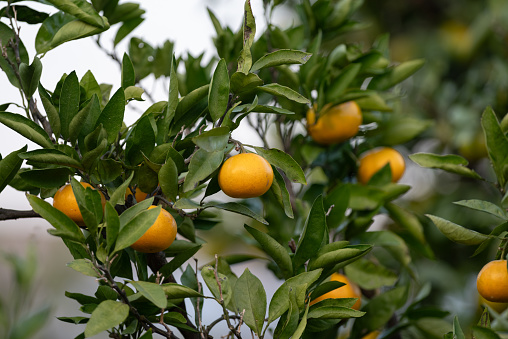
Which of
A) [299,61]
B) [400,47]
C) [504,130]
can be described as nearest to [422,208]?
[400,47]

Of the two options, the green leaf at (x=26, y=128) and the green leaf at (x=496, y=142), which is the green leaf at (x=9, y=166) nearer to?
the green leaf at (x=26, y=128)

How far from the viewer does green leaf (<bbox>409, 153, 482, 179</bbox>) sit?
0.92 m

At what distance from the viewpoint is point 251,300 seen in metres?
0.81

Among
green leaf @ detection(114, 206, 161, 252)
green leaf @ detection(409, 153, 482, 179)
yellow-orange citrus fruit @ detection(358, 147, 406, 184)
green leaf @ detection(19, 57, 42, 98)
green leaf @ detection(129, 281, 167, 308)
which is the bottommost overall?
yellow-orange citrus fruit @ detection(358, 147, 406, 184)

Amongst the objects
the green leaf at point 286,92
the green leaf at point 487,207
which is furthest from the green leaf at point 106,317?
the green leaf at point 487,207

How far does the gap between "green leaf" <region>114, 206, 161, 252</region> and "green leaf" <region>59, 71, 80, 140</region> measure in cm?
21

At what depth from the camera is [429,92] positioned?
A: 2.37 meters

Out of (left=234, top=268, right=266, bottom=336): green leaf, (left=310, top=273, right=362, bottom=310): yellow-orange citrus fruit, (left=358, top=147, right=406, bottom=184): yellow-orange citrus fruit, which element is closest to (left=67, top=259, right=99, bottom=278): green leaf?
(left=234, top=268, right=266, bottom=336): green leaf

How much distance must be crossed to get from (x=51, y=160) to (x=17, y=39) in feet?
0.95

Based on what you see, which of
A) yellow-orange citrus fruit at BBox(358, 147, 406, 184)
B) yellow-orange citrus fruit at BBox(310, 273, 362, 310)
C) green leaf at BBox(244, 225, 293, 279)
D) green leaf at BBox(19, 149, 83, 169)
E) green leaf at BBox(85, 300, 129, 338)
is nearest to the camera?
green leaf at BBox(85, 300, 129, 338)

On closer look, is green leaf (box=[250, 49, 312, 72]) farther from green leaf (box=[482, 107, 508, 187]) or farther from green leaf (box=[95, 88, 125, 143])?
green leaf (box=[482, 107, 508, 187])

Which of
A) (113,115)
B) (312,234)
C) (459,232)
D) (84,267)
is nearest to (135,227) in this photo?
(84,267)

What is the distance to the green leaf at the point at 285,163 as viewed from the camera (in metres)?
0.80

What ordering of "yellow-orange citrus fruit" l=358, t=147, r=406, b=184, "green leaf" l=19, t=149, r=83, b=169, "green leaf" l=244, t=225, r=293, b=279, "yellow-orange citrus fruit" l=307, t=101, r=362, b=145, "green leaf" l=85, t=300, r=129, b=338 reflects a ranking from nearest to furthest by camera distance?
"green leaf" l=85, t=300, r=129, b=338 → "green leaf" l=19, t=149, r=83, b=169 → "green leaf" l=244, t=225, r=293, b=279 → "yellow-orange citrus fruit" l=307, t=101, r=362, b=145 → "yellow-orange citrus fruit" l=358, t=147, r=406, b=184
